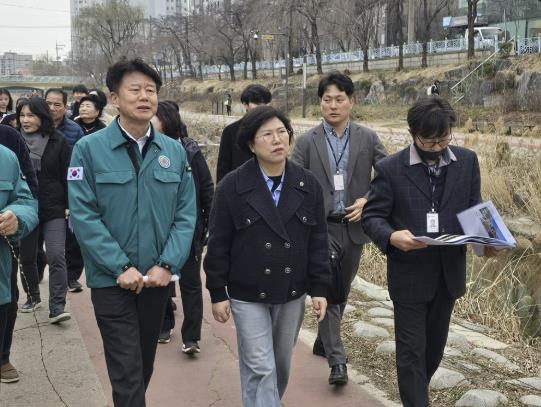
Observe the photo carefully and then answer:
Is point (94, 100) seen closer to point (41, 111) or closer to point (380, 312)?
point (41, 111)

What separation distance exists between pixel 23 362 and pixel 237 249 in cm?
225

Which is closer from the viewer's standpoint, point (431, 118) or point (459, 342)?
point (431, 118)

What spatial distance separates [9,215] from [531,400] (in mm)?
3064

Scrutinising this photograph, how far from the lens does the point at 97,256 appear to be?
305 centimetres

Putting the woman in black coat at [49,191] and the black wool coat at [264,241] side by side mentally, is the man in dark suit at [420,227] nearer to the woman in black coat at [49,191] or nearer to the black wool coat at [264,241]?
the black wool coat at [264,241]

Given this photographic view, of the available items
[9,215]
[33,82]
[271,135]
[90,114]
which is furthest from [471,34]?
[33,82]

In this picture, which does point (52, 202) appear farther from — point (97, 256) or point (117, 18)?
point (117, 18)

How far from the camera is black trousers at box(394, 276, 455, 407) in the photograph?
3.39 m

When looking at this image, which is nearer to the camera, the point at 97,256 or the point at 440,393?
the point at 97,256

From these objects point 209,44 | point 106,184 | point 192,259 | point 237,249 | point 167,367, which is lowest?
point 167,367

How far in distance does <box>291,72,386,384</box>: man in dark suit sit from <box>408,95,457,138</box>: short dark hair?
1032 millimetres

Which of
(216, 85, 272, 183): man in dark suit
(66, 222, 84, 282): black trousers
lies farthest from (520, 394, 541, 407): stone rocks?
(66, 222, 84, 282): black trousers

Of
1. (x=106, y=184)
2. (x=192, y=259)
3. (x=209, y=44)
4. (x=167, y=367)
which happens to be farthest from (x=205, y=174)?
(x=209, y=44)

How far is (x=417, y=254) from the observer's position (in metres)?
3.37
